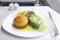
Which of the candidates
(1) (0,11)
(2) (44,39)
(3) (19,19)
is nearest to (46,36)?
(2) (44,39)

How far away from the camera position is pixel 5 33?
61cm

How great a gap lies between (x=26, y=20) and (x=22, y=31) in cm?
5

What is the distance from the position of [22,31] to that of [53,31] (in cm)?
13

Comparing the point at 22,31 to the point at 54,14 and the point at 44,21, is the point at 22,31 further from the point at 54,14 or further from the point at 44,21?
the point at 54,14

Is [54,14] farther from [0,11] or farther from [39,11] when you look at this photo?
[0,11]

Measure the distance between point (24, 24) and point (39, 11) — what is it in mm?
166

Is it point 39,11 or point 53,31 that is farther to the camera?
point 39,11

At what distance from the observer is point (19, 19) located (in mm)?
605

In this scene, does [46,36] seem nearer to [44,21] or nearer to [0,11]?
[44,21]

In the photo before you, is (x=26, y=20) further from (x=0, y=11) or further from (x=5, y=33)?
(x=0, y=11)

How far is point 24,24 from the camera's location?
1.98ft

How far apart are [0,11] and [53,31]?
0.99ft

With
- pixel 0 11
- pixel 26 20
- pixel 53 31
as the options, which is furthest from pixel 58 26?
pixel 0 11

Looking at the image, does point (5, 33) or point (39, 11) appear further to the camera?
point (39, 11)
